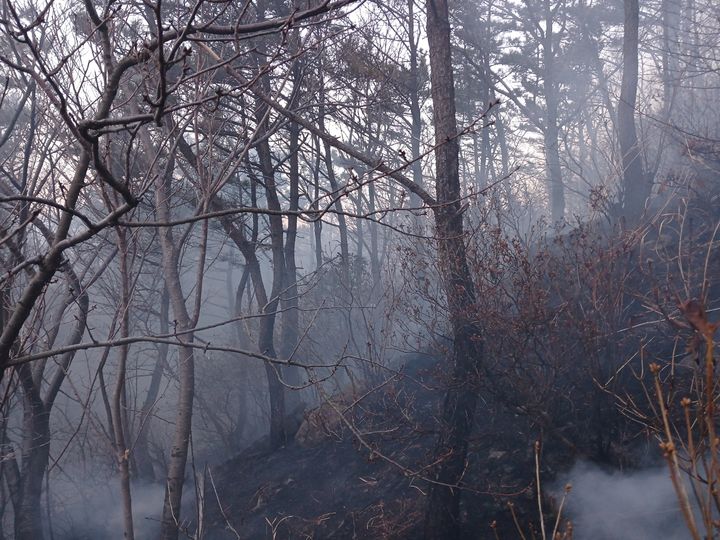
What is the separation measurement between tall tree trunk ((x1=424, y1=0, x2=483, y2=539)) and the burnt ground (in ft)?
0.80

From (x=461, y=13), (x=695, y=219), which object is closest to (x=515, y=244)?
(x=695, y=219)

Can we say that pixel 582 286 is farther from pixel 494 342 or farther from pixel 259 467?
pixel 259 467

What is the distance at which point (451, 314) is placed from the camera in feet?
20.8

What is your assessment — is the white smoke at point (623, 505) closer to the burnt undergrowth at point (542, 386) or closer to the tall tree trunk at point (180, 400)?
the burnt undergrowth at point (542, 386)

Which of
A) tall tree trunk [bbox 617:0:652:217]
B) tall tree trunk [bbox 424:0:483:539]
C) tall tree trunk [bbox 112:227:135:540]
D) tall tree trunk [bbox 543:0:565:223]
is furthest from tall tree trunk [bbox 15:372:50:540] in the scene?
tall tree trunk [bbox 543:0:565:223]

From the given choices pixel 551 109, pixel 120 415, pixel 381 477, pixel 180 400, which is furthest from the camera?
pixel 551 109

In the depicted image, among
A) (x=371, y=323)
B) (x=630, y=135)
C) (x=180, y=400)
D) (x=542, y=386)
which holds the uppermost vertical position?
(x=630, y=135)

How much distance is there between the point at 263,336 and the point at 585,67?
15.3 meters

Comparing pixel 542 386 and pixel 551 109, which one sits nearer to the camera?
pixel 542 386

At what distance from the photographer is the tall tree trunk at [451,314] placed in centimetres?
626

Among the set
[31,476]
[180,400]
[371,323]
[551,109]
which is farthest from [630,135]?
[31,476]

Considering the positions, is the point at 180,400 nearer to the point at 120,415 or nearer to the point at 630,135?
the point at 120,415

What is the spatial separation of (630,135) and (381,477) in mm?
6770

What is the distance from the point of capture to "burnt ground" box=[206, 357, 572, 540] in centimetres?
650
